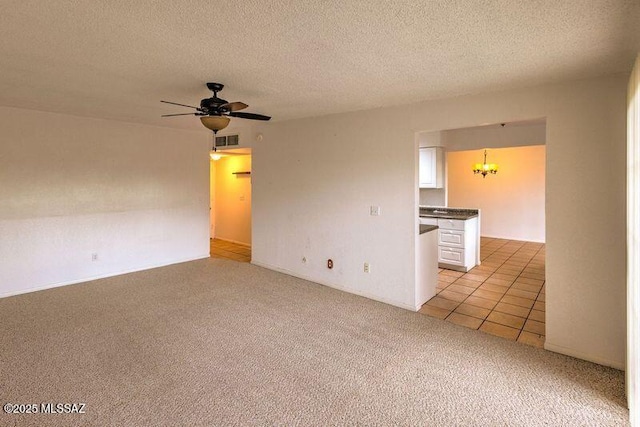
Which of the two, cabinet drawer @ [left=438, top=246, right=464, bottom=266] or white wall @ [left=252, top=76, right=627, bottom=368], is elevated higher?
white wall @ [left=252, top=76, right=627, bottom=368]

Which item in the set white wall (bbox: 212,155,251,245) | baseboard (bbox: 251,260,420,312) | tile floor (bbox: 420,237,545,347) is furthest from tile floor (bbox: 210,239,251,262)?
tile floor (bbox: 420,237,545,347)

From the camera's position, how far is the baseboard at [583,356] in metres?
2.62

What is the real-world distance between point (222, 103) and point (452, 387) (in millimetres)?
2945

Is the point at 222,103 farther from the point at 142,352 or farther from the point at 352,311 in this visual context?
the point at 352,311

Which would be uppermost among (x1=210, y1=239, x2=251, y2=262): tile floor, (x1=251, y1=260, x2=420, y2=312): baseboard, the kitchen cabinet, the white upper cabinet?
the white upper cabinet

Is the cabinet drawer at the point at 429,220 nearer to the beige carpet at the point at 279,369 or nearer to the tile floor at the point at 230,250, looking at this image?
the beige carpet at the point at 279,369

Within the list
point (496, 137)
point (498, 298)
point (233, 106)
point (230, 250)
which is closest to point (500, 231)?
point (496, 137)

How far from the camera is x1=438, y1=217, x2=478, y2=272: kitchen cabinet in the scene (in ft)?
17.7

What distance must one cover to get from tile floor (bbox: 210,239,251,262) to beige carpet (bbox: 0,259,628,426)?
8.07 feet

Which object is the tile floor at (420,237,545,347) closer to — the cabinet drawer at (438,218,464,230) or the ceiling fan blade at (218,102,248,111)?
the cabinet drawer at (438,218,464,230)

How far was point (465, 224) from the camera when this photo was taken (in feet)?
17.6

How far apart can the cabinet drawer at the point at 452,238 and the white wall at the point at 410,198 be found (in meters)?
1.98

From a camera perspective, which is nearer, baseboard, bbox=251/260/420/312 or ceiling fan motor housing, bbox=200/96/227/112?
ceiling fan motor housing, bbox=200/96/227/112

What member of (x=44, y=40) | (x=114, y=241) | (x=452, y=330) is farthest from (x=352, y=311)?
(x=114, y=241)
